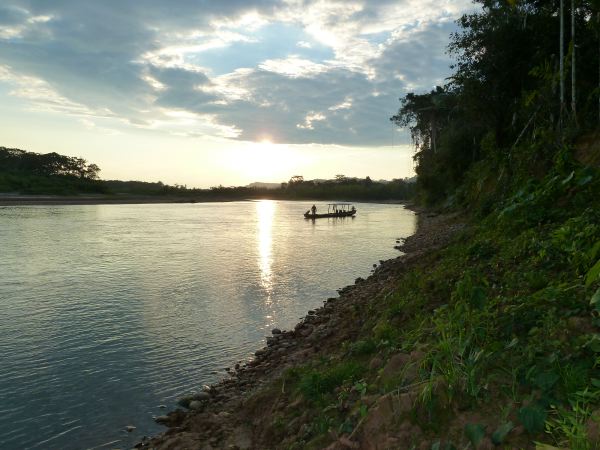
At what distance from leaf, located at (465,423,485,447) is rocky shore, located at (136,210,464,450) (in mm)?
1345

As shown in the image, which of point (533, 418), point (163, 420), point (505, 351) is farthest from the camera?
point (163, 420)

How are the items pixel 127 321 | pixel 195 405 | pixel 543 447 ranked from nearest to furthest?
pixel 543 447 < pixel 195 405 < pixel 127 321

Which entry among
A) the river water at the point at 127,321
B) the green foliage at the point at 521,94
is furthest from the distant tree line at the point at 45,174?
the green foliage at the point at 521,94

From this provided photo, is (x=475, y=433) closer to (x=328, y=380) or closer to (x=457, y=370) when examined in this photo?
(x=457, y=370)

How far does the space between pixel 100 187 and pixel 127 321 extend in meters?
139

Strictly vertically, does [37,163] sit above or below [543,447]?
above

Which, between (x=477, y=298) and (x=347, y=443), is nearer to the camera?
(x=347, y=443)

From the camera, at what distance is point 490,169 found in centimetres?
2894

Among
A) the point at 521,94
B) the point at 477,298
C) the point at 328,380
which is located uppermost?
the point at 521,94

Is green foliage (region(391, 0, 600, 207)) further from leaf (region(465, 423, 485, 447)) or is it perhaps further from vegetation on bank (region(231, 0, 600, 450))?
leaf (region(465, 423, 485, 447))

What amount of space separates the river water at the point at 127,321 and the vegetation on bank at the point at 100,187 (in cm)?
10343

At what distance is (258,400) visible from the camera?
7934 mm

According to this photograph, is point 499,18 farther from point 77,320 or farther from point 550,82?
point 77,320

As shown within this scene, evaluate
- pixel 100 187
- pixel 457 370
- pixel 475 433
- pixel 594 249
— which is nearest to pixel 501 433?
pixel 475 433
